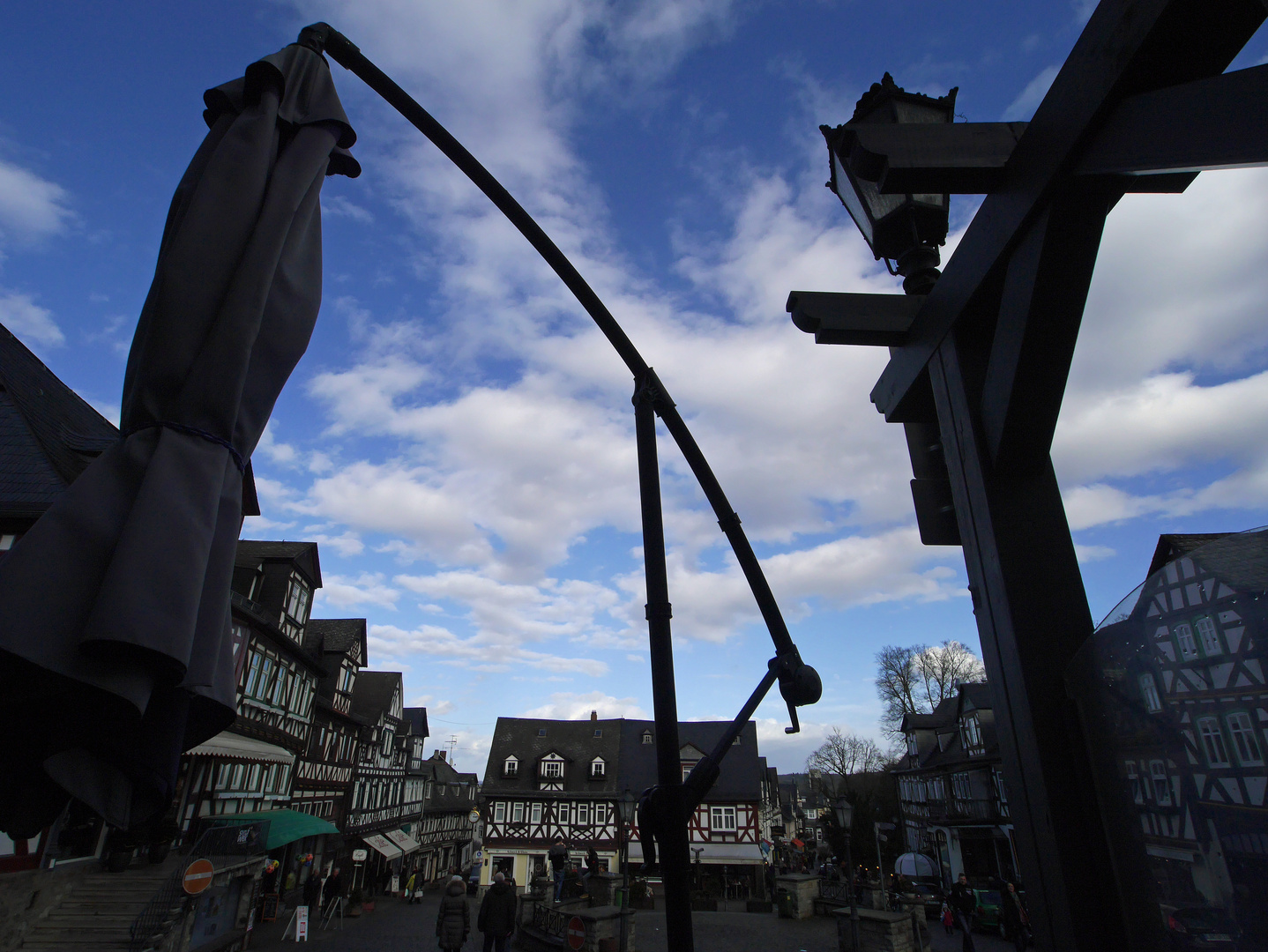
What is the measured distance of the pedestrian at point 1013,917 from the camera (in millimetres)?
16375

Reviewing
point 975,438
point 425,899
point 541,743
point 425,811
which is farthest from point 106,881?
point 425,811

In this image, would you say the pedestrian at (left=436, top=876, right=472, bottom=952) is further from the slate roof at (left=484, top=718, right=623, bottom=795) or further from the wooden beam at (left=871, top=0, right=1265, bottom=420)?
the slate roof at (left=484, top=718, right=623, bottom=795)

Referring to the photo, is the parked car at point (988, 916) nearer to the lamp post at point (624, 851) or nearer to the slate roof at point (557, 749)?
the lamp post at point (624, 851)

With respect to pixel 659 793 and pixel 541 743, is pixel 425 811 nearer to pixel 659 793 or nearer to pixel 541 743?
pixel 541 743

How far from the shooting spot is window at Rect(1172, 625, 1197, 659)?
1.27 m

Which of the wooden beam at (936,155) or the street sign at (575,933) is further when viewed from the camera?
the street sign at (575,933)

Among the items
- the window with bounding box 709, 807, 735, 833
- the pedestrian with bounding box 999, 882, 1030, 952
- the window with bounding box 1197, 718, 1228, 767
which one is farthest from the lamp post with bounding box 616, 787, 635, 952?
the window with bounding box 1197, 718, 1228, 767

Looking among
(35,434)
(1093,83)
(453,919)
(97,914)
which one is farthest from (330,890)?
(1093,83)

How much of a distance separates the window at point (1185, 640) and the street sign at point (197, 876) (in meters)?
13.8

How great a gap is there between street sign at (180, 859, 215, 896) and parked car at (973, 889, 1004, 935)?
20563 mm

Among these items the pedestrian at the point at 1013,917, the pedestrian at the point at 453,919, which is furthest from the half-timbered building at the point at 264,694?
the pedestrian at the point at 1013,917

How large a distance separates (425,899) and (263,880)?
9.15 metres

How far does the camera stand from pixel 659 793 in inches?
89.7

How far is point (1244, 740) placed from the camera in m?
1.16
